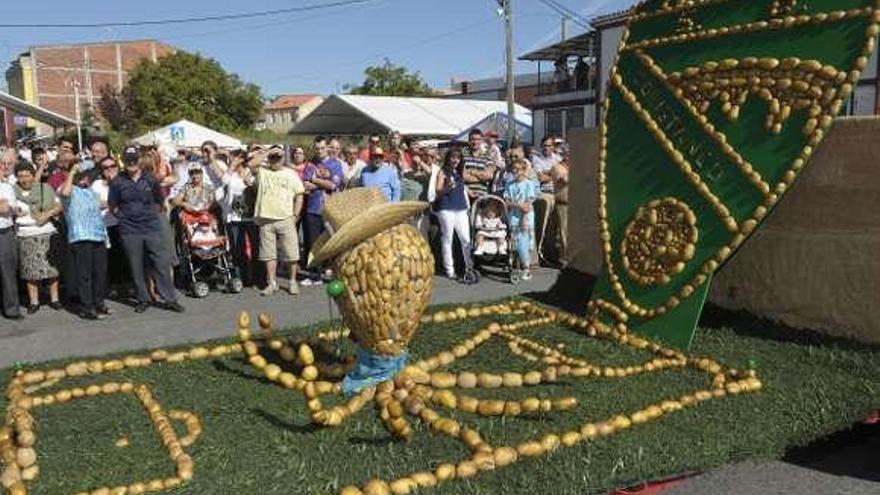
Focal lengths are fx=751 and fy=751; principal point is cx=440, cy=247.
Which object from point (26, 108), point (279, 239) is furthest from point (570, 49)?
point (279, 239)

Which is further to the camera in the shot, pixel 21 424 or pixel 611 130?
pixel 611 130

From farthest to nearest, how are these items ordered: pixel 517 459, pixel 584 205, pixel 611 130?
pixel 584 205
pixel 611 130
pixel 517 459

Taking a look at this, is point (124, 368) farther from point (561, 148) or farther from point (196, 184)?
point (561, 148)

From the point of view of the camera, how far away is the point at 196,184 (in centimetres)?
820

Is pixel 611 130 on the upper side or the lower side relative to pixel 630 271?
upper

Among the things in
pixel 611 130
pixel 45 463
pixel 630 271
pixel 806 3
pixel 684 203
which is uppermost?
pixel 806 3

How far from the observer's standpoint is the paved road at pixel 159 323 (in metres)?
5.97

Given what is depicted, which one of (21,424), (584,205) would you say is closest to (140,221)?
(21,424)

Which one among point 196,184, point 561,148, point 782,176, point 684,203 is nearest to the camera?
point 782,176

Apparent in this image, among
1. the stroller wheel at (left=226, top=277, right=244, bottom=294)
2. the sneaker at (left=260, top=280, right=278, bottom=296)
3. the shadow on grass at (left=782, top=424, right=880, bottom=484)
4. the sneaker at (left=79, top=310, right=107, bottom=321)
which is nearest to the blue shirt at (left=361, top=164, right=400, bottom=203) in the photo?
the sneaker at (left=260, top=280, right=278, bottom=296)

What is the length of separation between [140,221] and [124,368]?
2.55m

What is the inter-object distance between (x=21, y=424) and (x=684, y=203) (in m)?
4.02

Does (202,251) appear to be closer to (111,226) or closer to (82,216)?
(111,226)

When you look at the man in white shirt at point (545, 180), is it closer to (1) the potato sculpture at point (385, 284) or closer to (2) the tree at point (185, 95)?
(1) the potato sculpture at point (385, 284)
